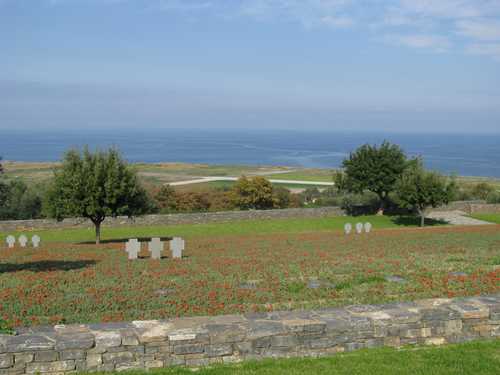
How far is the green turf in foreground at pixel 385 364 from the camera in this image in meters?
7.47

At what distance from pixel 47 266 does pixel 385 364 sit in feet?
51.3

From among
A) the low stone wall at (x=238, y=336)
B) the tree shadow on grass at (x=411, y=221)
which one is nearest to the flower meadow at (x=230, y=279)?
the low stone wall at (x=238, y=336)

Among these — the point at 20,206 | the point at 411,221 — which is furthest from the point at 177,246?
the point at 20,206

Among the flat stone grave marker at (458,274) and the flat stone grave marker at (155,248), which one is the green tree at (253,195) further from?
the flat stone grave marker at (458,274)

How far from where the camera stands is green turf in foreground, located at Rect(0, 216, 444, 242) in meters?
39.1

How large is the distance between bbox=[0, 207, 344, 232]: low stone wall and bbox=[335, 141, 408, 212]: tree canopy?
3329 millimetres

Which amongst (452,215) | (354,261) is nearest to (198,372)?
(354,261)

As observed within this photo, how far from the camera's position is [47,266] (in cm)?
2005

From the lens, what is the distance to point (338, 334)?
8516 millimetres

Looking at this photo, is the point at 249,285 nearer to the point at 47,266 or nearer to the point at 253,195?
the point at 47,266

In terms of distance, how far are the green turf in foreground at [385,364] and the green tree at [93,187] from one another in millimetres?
24237

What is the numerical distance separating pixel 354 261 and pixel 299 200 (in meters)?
48.9

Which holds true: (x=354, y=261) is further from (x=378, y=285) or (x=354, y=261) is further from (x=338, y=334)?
(x=338, y=334)

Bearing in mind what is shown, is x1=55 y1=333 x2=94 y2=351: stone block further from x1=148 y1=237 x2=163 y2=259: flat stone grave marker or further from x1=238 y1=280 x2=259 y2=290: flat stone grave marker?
x1=148 y1=237 x2=163 y2=259: flat stone grave marker
